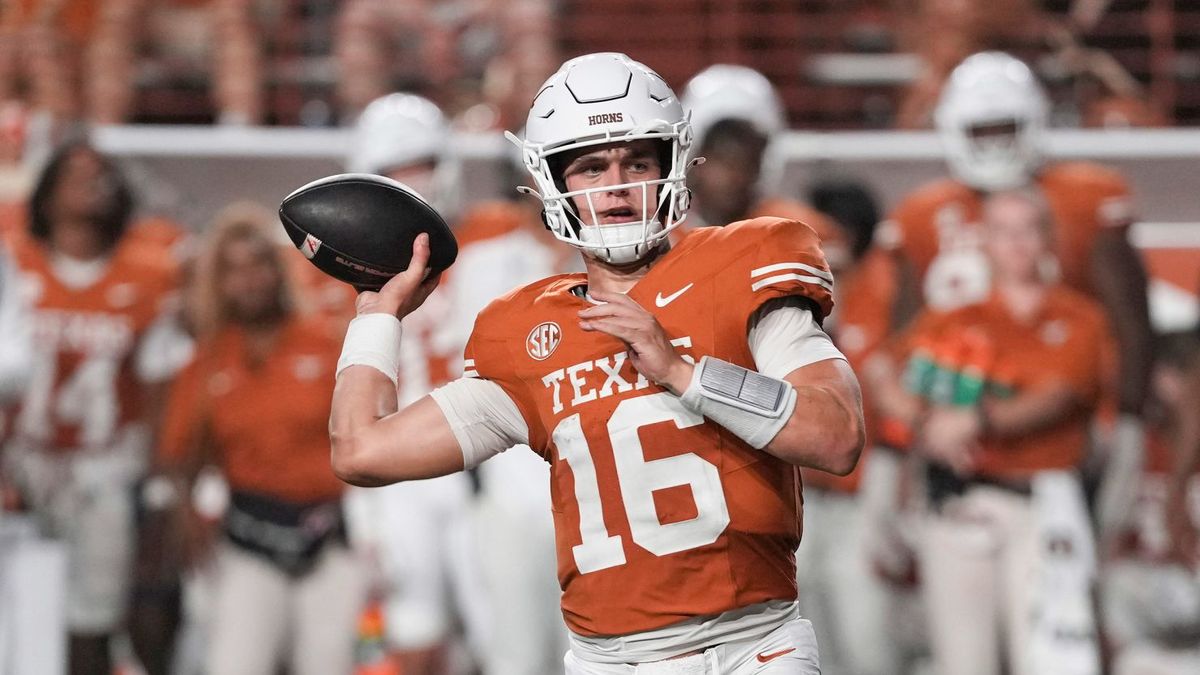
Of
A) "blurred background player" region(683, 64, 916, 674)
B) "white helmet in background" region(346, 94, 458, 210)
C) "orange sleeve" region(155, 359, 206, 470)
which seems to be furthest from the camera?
"white helmet in background" region(346, 94, 458, 210)

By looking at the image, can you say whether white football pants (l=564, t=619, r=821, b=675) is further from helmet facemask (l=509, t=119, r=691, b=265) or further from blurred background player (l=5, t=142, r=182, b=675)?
blurred background player (l=5, t=142, r=182, b=675)

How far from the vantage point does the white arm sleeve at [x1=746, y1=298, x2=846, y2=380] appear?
2979 mm

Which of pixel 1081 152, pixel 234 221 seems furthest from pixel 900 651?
pixel 234 221

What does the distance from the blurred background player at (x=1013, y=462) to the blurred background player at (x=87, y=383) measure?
2.69 metres

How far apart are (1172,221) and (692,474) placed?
4643 mm

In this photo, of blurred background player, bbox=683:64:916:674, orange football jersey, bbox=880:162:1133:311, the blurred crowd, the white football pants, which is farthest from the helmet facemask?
orange football jersey, bbox=880:162:1133:311

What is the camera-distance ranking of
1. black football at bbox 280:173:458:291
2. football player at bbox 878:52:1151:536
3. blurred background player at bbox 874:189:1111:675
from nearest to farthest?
black football at bbox 280:173:458:291, blurred background player at bbox 874:189:1111:675, football player at bbox 878:52:1151:536

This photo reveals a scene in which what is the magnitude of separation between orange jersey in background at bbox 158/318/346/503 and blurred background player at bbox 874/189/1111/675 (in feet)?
6.40

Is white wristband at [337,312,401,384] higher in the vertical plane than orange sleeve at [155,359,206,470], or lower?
higher

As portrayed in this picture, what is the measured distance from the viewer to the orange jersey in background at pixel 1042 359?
5.39 meters

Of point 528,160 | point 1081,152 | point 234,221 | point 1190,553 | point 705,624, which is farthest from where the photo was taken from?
point 1081,152

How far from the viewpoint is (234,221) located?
6.16 meters

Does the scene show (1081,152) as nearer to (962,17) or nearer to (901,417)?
(962,17)

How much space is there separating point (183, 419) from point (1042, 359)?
282cm
